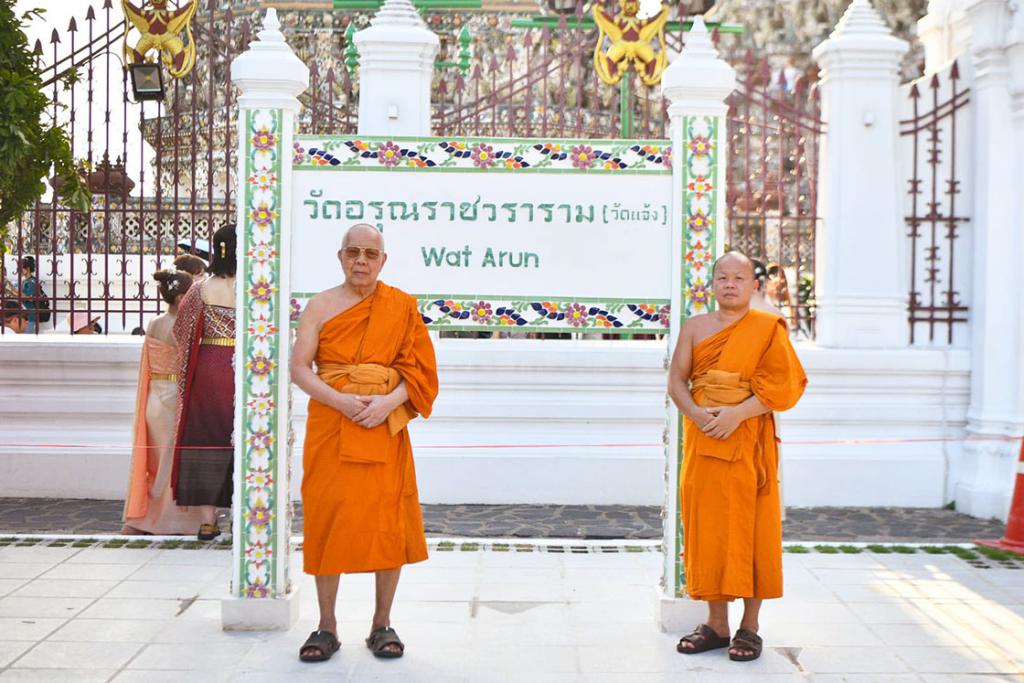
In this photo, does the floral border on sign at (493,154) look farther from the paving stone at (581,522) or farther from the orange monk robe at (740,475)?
the paving stone at (581,522)

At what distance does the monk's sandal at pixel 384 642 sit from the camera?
4.57m

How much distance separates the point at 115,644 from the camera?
15.5 feet

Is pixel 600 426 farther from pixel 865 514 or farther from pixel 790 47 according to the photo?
pixel 790 47

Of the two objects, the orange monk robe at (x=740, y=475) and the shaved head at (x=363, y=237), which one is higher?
the shaved head at (x=363, y=237)

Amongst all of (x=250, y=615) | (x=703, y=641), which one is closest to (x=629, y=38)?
(x=703, y=641)

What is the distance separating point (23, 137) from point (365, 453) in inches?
94.3

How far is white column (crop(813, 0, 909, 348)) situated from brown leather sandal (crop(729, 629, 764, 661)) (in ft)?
12.5

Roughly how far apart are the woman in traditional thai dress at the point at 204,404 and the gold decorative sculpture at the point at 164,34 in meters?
2.20

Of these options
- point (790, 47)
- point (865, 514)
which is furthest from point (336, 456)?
point (790, 47)

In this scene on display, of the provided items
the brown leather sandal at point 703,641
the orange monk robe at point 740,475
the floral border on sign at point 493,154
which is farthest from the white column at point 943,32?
the brown leather sandal at point 703,641

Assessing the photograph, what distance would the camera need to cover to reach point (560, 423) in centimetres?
809

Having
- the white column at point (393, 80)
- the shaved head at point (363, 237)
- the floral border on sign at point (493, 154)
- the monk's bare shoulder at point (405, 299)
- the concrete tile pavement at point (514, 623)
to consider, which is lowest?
the concrete tile pavement at point (514, 623)

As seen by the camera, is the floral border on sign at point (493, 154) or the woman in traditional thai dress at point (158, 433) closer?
the floral border on sign at point (493, 154)

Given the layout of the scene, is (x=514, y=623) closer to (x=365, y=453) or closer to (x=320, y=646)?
(x=320, y=646)
